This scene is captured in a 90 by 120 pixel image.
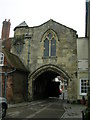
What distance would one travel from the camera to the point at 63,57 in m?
22.0

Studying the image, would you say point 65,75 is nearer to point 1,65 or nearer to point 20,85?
point 20,85

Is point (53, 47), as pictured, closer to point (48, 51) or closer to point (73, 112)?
point (48, 51)

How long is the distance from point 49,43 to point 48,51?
40.7 inches

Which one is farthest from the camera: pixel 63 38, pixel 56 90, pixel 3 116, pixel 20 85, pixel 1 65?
pixel 56 90

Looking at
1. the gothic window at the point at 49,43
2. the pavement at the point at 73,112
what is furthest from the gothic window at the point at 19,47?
the pavement at the point at 73,112

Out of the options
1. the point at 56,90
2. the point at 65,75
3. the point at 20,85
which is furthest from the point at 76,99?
the point at 56,90

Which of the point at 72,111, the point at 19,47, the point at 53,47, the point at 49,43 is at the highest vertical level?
the point at 49,43

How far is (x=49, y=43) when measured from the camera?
22.8 metres

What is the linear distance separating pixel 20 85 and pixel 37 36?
22.6 feet

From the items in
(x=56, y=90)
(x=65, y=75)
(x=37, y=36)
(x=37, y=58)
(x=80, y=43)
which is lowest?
(x=56, y=90)

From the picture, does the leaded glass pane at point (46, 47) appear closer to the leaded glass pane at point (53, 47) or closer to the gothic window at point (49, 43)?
the gothic window at point (49, 43)

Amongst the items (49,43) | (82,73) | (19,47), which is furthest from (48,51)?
(82,73)

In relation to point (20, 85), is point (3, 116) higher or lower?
lower

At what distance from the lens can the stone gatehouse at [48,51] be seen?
2161cm
